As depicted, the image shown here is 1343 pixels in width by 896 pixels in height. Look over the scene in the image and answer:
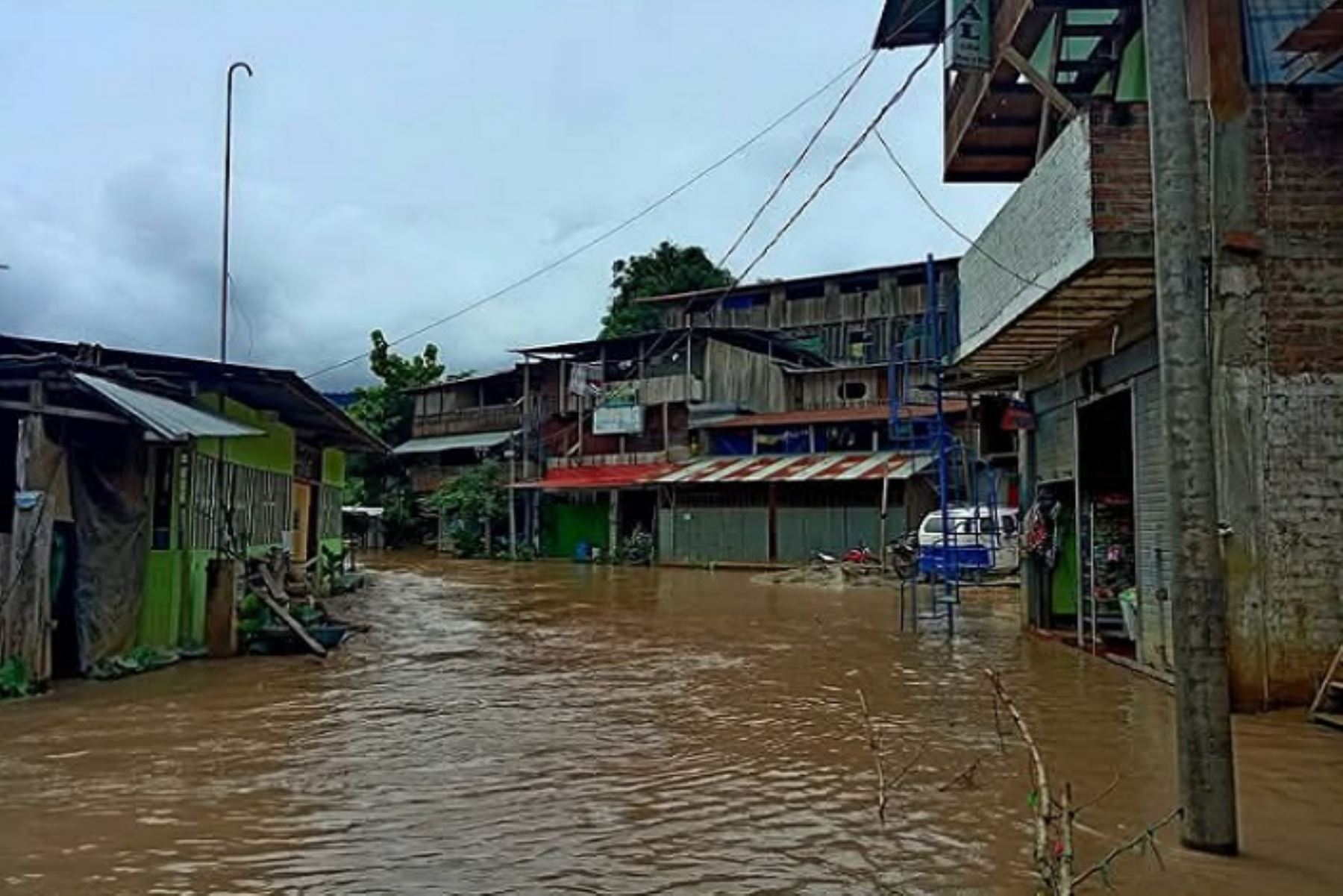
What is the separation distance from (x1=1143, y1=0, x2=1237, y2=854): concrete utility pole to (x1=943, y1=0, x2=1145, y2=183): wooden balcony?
13.4ft

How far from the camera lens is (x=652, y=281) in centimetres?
4797

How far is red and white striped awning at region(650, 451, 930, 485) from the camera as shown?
28188 mm

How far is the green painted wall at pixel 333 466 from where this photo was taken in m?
23.0

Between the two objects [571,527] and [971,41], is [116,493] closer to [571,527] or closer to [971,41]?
[971,41]

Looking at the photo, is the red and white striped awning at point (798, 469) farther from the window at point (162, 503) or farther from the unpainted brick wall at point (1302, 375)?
the window at point (162, 503)

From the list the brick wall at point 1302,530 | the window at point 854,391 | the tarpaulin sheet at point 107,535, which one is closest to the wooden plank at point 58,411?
the tarpaulin sheet at point 107,535

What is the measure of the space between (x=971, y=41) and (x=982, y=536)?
10552 millimetres

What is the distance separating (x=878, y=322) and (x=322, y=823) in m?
34.4

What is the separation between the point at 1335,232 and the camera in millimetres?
8648

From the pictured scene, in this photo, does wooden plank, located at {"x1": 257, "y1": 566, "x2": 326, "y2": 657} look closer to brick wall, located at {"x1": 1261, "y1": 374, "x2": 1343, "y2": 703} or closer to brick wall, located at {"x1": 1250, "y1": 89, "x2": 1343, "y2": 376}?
brick wall, located at {"x1": 1261, "y1": 374, "x2": 1343, "y2": 703}

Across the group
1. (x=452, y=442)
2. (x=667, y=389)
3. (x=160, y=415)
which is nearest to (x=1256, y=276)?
(x=160, y=415)

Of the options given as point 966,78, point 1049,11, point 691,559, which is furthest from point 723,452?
point 1049,11

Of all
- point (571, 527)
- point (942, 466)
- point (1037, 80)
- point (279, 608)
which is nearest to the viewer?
point (1037, 80)

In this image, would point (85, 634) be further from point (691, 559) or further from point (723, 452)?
point (723, 452)
